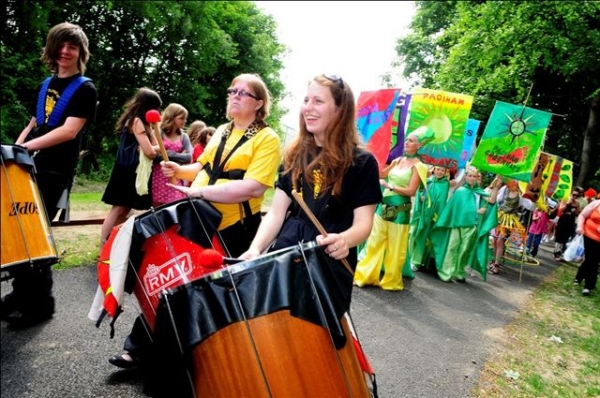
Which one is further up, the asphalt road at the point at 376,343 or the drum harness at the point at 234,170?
the drum harness at the point at 234,170

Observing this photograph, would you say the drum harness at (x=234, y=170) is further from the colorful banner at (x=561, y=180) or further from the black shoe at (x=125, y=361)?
the colorful banner at (x=561, y=180)

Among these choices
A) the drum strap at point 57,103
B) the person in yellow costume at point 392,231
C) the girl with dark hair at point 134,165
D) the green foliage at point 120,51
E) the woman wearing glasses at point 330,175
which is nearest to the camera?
the woman wearing glasses at point 330,175

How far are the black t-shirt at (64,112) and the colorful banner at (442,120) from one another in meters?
4.61

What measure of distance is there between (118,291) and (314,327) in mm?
1153

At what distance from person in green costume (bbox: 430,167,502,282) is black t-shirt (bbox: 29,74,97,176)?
5660 millimetres

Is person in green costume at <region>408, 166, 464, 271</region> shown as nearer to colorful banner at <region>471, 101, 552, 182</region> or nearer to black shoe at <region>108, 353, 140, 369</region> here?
colorful banner at <region>471, 101, 552, 182</region>

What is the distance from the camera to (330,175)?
6.66 feet

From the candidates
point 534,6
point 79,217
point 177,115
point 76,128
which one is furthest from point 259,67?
point 76,128

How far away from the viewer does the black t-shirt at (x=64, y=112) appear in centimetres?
302

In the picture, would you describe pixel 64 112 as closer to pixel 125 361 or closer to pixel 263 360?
pixel 125 361

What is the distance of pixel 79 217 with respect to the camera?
7.01m

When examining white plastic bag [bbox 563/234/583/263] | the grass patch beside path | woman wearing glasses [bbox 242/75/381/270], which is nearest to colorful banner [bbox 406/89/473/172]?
the grass patch beside path

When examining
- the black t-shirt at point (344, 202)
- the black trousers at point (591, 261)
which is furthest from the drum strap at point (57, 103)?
the black trousers at point (591, 261)

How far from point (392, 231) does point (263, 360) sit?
4.40 m
